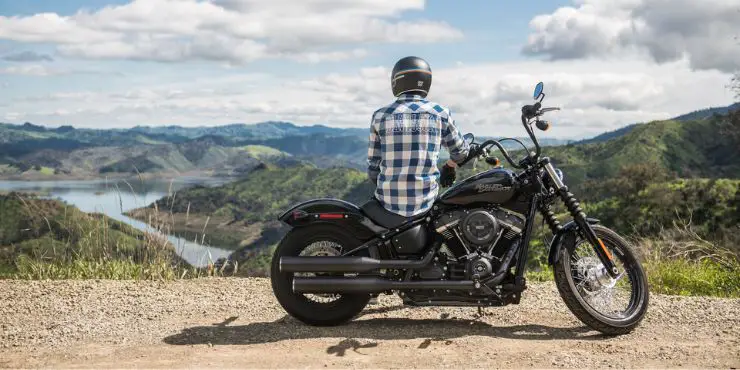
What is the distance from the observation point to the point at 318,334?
237 inches

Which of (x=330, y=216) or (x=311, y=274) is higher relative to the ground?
(x=330, y=216)

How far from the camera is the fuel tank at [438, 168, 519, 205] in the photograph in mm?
5992

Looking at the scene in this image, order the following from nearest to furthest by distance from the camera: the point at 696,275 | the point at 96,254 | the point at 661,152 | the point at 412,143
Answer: the point at 412,143, the point at 696,275, the point at 96,254, the point at 661,152

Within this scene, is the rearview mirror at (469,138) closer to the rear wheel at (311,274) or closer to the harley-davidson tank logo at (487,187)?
the harley-davidson tank logo at (487,187)

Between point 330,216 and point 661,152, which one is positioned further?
point 661,152

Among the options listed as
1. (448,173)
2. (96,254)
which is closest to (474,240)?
(448,173)

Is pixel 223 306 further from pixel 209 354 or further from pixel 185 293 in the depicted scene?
pixel 209 354

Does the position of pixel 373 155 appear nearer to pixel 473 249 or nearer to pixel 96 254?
pixel 473 249

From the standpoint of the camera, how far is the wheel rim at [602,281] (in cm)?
605

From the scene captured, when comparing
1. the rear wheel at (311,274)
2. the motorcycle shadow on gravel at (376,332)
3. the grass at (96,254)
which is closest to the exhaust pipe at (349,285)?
the rear wheel at (311,274)

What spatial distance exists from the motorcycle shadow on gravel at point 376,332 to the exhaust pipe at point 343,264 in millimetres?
586

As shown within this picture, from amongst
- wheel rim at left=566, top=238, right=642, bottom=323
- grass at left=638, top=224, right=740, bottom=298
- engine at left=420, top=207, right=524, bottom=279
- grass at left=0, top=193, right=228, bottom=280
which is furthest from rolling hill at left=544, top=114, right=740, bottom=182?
engine at left=420, top=207, right=524, bottom=279

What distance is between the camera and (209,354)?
541 centimetres

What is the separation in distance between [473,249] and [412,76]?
5.45 feet
